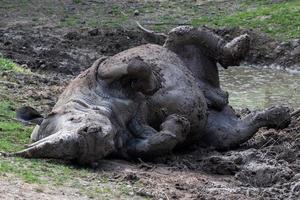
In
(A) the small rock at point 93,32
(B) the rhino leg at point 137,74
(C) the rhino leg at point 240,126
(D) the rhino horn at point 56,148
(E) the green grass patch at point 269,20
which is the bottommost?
(E) the green grass patch at point 269,20

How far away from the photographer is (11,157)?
6898 millimetres

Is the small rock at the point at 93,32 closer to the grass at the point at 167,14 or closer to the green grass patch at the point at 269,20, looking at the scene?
the grass at the point at 167,14

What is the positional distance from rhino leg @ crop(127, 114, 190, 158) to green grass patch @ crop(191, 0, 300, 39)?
1055 cm

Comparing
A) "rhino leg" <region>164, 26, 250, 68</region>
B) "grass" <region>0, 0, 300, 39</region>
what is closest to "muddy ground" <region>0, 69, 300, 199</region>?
"rhino leg" <region>164, 26, 250, 68</region>

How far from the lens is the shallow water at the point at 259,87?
13.2m

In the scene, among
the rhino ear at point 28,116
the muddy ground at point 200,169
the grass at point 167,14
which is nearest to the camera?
the muddy ground at point 200,169

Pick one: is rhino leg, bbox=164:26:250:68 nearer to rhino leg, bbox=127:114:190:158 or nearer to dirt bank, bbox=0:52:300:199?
Answer: dirt bank, bbox=0:52:300:199

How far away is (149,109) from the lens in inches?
319

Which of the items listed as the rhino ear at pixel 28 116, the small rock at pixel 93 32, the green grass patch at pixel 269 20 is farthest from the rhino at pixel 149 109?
the small rock at pixel 93 32

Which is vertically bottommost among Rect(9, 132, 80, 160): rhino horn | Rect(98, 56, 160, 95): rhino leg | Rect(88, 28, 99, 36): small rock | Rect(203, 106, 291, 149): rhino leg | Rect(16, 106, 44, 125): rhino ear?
Rect(88, 28, 99, 36): small rock

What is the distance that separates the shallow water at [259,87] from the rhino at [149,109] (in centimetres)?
350

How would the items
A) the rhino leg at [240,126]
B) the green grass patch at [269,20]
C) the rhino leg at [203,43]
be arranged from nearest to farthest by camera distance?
1. the rhino leg at [240,126]
2. the rhino leg at [203,43]
3. the green grass patch at [269,20]

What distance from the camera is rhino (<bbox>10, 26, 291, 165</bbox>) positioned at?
23.1 feet

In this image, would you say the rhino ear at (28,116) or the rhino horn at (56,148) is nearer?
the rhino horn at (56,148)
